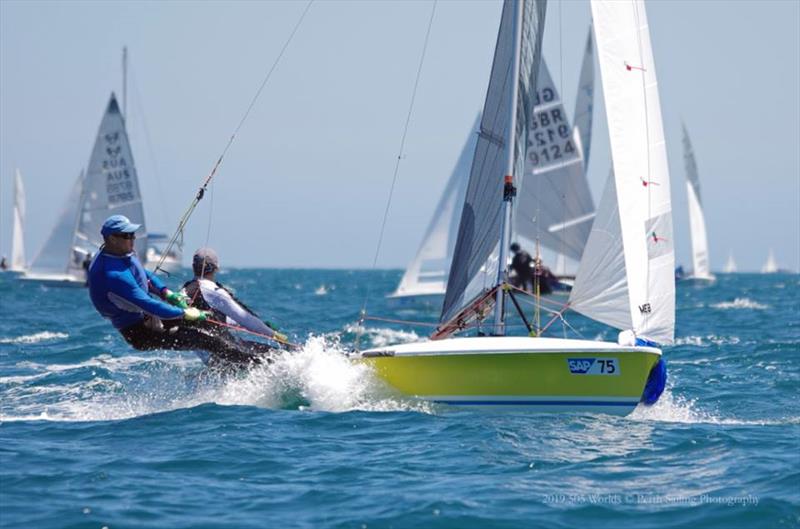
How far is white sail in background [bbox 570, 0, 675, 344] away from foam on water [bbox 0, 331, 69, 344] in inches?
420

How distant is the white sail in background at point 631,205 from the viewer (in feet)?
35.0

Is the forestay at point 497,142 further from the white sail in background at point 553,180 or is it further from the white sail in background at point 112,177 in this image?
the white sail in background at point 112,177

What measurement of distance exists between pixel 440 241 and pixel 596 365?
20.1m

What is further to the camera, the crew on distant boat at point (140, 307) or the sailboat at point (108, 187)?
the sailboat at point (108, 187)

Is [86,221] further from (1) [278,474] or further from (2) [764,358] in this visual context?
(1) [278,474]

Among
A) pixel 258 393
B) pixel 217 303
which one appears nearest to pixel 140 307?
pixel 217 303

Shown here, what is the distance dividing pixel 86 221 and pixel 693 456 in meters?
35.8

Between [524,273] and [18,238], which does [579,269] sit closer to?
[524,273]

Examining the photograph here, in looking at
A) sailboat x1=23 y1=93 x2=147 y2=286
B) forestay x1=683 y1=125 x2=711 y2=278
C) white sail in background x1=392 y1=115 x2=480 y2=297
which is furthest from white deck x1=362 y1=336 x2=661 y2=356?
forestay x1=683 y1=125 x2=711 y2=278

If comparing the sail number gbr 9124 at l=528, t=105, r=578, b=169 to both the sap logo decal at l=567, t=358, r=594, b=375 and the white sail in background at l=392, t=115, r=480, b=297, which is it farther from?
the sap logo decal at l=567, t=358, r=594, b=375

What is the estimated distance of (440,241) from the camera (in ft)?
97.9

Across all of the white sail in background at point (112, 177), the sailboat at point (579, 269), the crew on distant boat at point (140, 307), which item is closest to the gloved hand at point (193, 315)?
the crew on distant boat at point (140, 307)

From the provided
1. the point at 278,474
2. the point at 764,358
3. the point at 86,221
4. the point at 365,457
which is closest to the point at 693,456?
the point at 365,457

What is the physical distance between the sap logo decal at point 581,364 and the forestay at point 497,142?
191 centimetres
